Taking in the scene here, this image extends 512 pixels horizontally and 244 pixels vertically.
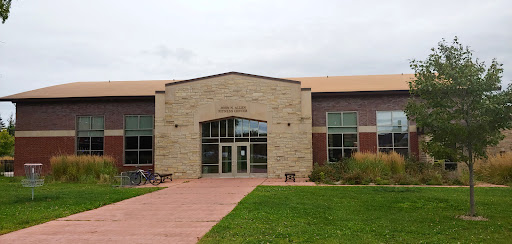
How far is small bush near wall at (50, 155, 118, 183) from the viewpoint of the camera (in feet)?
68.3

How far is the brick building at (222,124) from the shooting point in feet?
75.3

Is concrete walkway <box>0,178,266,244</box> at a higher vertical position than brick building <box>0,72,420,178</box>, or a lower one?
lower

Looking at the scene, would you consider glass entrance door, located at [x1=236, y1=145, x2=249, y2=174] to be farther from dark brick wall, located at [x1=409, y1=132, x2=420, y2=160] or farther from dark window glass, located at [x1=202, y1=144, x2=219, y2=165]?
dark brick wall, located at [x1=409, y1=132, x2=420, y2=160]

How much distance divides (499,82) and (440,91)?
Answer: 1278 millimetres

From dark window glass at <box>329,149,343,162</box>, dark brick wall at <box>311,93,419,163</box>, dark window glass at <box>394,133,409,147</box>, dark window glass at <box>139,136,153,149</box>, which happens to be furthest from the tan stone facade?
dark window glass at <box>394,133,409,147</box>

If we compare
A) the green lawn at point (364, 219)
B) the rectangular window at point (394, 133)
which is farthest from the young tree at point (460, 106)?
the rectangular window at point (394, 133)

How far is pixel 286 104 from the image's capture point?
2292 cm

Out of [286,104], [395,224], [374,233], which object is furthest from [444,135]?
[286,104]

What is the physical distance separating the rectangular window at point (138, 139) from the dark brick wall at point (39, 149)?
3533 mm

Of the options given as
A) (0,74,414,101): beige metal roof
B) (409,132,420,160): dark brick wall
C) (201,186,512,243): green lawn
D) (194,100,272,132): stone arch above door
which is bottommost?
(201,186,512,243): green lawn

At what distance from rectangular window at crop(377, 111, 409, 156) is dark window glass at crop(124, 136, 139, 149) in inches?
579

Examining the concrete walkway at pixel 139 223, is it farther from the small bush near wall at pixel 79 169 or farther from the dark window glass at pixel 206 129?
the dark window glass at pixel 206 129

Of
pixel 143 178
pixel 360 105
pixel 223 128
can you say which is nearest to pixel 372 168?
pixel 360 105

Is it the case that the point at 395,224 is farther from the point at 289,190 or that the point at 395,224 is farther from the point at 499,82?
the point at 289,190
